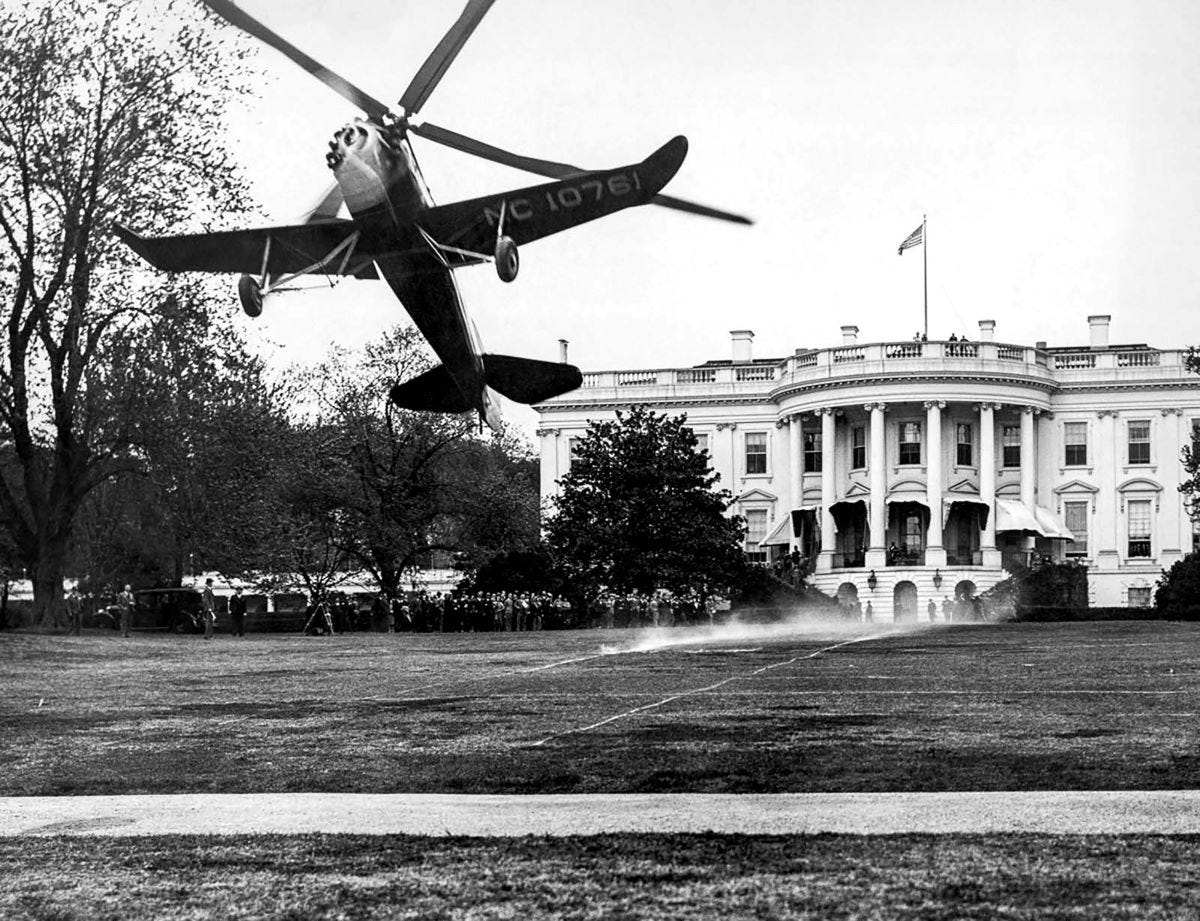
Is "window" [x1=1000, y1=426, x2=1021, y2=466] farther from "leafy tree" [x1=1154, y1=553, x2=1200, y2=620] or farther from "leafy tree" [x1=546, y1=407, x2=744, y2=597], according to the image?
"leafy tree" [x1=1154, y1=553, x2=1200, y2=620]

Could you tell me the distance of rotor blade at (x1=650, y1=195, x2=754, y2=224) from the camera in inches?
323

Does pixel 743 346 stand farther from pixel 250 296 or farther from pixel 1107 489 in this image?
pixel 250 296

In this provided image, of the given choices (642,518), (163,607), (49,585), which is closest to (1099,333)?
(642,518)

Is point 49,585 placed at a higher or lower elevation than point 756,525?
lower

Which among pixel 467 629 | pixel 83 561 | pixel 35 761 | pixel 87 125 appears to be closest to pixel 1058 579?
pixel 467 629

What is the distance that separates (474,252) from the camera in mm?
8359

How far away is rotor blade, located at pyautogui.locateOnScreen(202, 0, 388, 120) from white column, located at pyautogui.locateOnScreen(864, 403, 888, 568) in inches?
2732

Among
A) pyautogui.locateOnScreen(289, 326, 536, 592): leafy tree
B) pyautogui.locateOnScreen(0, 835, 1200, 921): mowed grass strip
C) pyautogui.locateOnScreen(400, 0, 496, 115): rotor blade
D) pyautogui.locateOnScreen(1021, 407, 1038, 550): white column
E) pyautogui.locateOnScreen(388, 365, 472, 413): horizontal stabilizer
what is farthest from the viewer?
pyautogui.locateOnScreen(1021, 407, 1038, 550): white column

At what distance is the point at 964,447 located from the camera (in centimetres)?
7900

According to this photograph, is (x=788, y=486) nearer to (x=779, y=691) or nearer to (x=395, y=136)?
(x=779, y=691)

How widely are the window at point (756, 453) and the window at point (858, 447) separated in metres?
5.74

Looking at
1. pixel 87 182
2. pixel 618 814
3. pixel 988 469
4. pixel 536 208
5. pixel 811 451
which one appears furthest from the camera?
pixel 811 451

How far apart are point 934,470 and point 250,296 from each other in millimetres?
71242

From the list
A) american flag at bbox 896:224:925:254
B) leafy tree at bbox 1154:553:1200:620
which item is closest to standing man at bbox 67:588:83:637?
american flag at bbox 896:224:925:254
